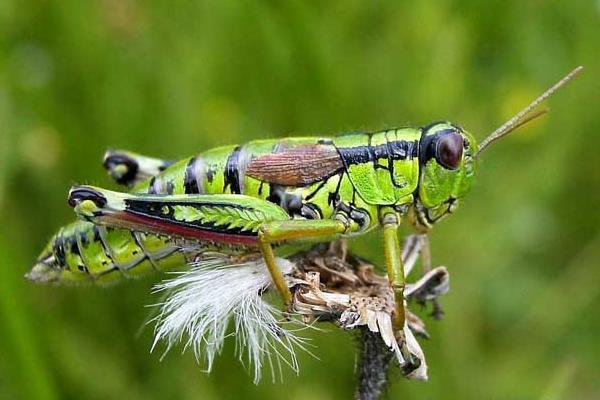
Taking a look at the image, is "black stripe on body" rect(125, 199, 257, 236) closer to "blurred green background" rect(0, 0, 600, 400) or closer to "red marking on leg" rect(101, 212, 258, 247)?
"red marking on leg" rect(101, 212, 258, 247)

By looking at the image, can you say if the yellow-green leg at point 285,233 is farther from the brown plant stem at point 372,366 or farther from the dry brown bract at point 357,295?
the brown plant stem at point 372,366

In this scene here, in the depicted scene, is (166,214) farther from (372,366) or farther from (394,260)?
(372,366)

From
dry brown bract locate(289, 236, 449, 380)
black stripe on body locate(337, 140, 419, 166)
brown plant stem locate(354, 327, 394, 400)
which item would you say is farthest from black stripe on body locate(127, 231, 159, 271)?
brown plant stem locate(354, 327, 394, 400)

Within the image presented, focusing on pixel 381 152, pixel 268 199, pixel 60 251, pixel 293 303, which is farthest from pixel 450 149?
pixel 60 251

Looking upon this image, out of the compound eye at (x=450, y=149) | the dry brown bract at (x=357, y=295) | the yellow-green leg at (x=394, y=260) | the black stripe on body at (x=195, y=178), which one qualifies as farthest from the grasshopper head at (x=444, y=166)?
the black stripe on body at (x=195, y=178)

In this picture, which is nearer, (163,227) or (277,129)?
(163,227)
